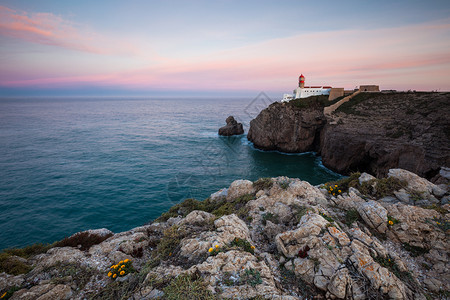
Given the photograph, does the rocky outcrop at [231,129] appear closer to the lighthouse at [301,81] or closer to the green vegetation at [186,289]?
the lighthouse at [301,81]

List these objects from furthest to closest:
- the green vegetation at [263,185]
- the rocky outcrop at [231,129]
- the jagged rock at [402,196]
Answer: the rocky outcrop at [231,129], the green vegetation at [263,185], the jagged rock at [402,196]

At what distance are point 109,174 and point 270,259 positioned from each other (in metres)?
33.3

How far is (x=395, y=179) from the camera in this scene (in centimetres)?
1217

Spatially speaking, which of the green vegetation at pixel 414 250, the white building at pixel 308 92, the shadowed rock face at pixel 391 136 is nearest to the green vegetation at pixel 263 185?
the green vegetation at pixel 414 250

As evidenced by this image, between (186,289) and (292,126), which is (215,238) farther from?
(292,126)

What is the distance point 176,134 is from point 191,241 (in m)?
55.8

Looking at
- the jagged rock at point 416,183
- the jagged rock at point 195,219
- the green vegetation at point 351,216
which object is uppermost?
the jagged rock at point 416,183

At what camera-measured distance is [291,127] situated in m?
47.0

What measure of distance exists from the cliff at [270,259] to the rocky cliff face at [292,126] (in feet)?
121

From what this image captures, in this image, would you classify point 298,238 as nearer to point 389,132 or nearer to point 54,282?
point 54,282

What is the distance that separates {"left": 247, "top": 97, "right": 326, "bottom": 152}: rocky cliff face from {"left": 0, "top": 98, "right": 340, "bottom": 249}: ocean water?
9.85 ft

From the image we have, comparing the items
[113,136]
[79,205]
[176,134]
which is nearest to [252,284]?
[79,205]

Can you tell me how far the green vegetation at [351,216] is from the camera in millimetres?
9234

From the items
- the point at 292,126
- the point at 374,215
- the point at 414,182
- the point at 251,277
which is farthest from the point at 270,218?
the point at 292,126
